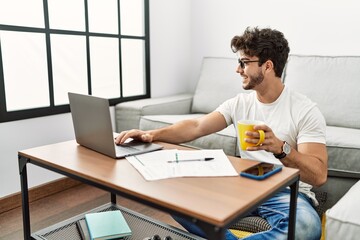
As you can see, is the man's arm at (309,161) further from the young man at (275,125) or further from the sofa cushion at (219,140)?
the sofa cushion at (219,140)

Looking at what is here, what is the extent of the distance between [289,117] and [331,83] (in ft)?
3.54

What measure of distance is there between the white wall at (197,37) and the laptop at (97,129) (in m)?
1.04

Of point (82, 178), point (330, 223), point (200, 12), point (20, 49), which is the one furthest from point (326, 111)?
point (20, 49)

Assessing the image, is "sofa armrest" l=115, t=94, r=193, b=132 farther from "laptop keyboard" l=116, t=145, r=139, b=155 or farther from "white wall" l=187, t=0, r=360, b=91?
"laptop keyboard" l=116, t=145, r=139, b=155

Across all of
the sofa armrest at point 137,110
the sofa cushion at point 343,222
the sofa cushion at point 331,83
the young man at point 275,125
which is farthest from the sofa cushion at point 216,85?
the sofa cushion at point 343,222

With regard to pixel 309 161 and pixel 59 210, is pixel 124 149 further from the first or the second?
pixel 59 210

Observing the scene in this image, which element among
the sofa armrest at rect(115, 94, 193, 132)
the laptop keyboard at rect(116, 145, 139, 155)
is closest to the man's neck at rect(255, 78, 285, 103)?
the laptop keyboard at rect(116, 145, 139, 155)

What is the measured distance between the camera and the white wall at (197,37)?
7.36 feet

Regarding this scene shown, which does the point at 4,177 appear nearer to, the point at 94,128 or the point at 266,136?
the point at 94,128

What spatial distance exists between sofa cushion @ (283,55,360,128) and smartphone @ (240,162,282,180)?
1.41 metres

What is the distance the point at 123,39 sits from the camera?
2895 millimetres

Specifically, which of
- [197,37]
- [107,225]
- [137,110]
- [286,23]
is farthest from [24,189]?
[197,37]

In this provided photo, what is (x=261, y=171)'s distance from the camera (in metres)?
1.08

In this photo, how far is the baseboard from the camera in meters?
2.17
